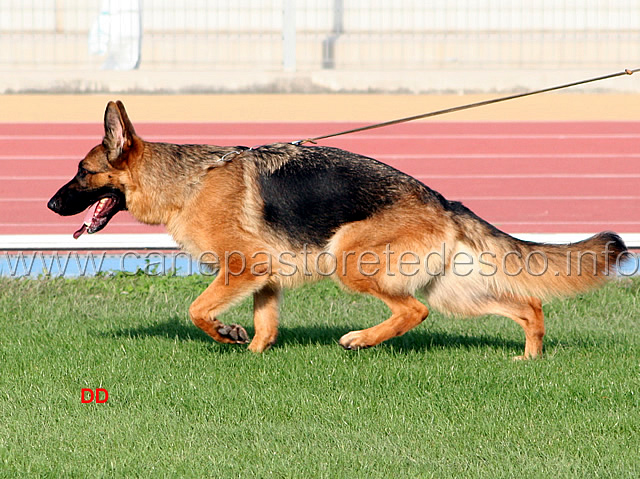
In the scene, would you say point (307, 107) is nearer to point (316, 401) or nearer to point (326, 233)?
point (326, 233)

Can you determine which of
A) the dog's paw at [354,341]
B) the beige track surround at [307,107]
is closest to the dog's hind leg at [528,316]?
the dog's paw at [354,341]

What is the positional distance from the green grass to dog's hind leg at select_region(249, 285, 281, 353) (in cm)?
22

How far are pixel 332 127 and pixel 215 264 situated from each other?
16.7ft

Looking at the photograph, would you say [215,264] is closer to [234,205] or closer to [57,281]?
[234,205]

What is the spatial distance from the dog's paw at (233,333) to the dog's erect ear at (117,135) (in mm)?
1269

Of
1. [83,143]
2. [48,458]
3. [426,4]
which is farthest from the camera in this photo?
[426,4]

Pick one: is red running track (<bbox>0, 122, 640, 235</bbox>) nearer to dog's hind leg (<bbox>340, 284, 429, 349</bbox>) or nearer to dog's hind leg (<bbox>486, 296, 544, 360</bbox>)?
dog's hind leg (<bbox>486, 296, 544, 360</bbox>)

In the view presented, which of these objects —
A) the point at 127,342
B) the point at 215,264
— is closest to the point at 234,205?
the point at 215,264

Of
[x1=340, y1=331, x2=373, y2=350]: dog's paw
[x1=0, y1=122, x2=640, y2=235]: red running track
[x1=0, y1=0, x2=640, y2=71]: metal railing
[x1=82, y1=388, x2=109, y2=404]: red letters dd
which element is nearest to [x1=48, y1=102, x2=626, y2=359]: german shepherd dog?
[x1=340, y1=331, x2=373, y2=350]: dog's paw

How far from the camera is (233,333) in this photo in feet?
19.1

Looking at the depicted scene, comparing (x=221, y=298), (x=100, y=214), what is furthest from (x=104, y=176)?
(x=221, y=298)

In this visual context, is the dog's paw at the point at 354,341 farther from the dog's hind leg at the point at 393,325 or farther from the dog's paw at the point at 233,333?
the dog's paw at the point at 233,333

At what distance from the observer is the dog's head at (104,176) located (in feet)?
19.0

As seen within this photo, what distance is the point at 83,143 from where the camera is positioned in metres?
A: 10.5
